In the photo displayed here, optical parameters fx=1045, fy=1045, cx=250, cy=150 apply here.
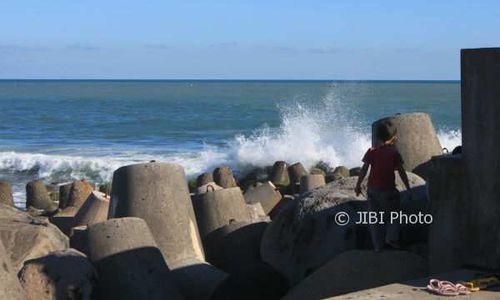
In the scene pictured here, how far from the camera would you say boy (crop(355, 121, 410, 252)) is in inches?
299

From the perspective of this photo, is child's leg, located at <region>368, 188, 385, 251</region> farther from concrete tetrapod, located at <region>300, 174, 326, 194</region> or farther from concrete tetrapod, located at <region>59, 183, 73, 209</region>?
concrete tetrapod, located at <region>59, 183, 73, 209</region>

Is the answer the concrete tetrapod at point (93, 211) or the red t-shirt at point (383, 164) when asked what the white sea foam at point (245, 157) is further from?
the red t-shirt at point (383, 164)

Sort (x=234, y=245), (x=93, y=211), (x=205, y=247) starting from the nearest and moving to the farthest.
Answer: (x=234, y=245) → (x=205, y=247) → (x=93, y=211)

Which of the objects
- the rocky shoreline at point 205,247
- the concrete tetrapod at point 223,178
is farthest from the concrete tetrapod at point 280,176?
the rocky shoreline at point 205,247

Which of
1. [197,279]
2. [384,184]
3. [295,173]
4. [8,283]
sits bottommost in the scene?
[295,173]

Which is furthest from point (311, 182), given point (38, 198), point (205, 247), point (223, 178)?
point (38, 198)

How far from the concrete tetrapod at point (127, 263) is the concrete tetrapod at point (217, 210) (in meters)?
1.65

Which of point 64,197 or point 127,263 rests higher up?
point 127,263

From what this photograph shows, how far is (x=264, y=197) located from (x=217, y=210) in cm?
443

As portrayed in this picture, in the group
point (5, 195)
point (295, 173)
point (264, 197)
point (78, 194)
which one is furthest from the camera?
point (295, 173)

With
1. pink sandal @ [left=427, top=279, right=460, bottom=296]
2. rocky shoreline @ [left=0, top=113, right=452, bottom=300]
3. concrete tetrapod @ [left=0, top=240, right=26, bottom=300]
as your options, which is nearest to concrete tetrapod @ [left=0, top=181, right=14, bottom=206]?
rocky shoreline @ [left=0, top=113, right=452, bottom=300]

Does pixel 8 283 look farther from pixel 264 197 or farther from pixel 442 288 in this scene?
pixel 264 197

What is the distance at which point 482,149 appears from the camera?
700cm

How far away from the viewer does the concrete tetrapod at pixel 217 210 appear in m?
9.95
